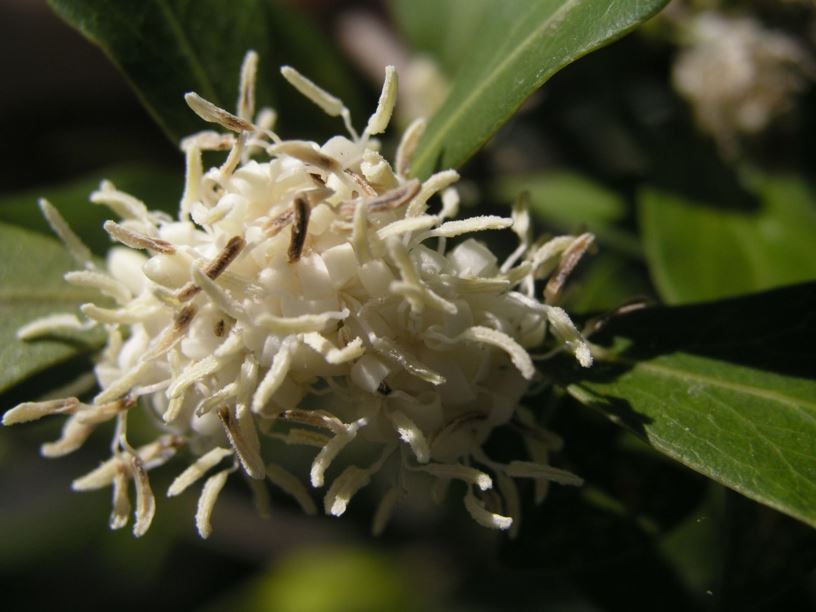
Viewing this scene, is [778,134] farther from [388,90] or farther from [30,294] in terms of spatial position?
[30,294]

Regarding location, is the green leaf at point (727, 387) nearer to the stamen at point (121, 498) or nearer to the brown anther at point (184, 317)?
the brown anther at point (184, 317)

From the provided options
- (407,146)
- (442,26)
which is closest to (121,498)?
(407,146)

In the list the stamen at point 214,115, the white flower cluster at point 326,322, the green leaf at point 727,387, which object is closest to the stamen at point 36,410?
the white flower cluster at point 326,322

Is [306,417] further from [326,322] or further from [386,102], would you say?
[386,102]

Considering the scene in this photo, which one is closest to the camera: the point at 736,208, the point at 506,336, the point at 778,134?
the point at 506,336

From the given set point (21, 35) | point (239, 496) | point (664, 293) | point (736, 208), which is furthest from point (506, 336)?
point (21, 35)
